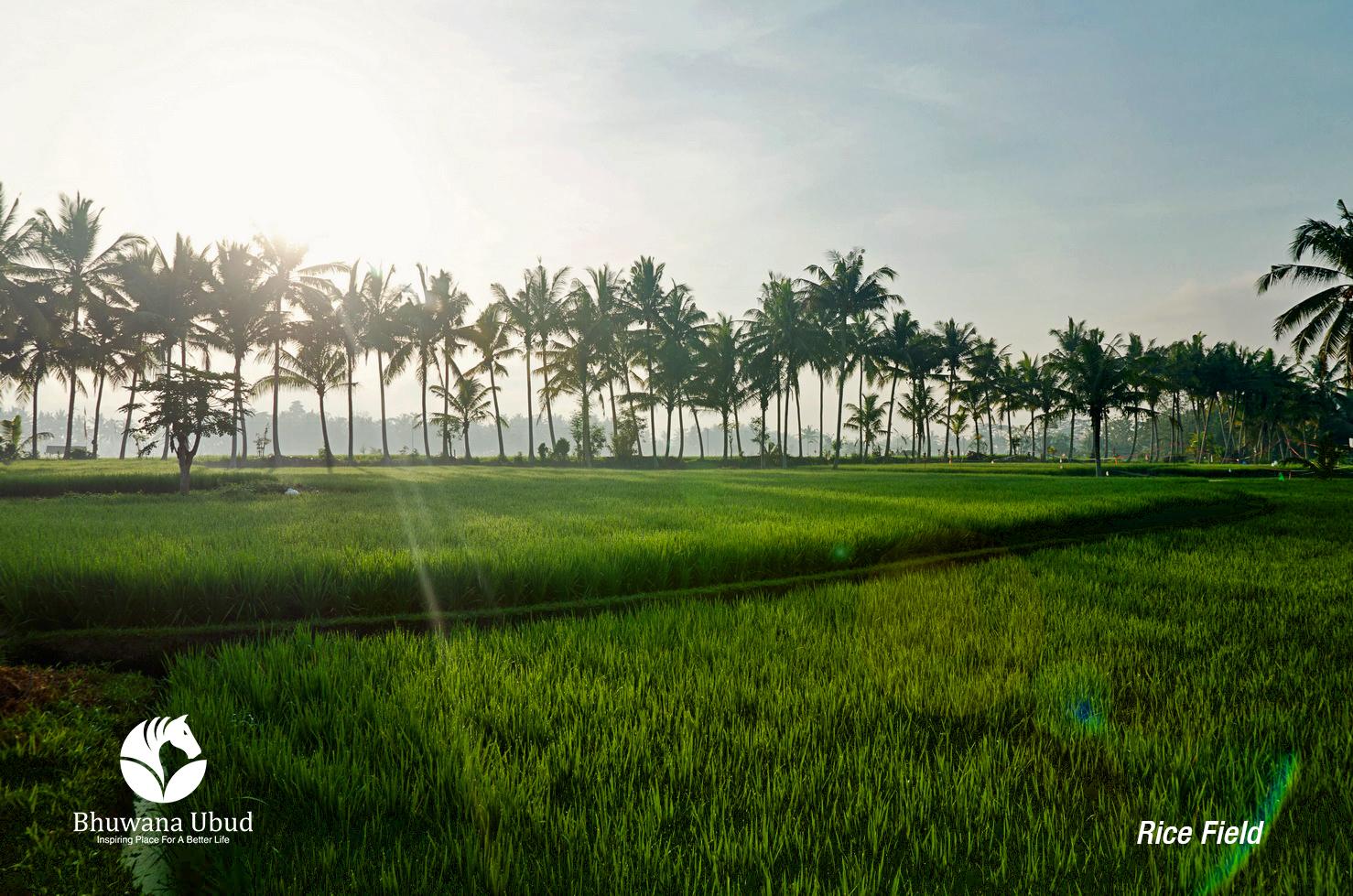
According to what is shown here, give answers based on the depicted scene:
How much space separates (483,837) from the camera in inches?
68.1

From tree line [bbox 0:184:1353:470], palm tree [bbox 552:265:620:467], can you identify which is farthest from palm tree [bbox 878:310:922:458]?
palm tree [bbox 552:265:620:467]

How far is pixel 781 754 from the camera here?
7.36 feet

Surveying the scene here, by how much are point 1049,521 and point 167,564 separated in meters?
10.5

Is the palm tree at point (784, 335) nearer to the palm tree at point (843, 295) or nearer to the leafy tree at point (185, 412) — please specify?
the palm tree at point (843, 295)

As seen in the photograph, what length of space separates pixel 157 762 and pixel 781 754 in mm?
2298

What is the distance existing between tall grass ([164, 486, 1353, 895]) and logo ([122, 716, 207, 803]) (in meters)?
0.07

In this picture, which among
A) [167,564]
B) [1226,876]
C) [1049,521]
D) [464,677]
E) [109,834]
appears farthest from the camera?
[1049,521]

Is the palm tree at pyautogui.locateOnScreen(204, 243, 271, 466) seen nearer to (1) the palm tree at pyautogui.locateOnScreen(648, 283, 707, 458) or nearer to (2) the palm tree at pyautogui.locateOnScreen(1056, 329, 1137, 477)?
(1) the palm tree at pyautogui.locateOnScreen(648, 283, 707, 458)

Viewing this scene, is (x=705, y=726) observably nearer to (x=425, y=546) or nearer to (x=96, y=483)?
(x=425, y=546)

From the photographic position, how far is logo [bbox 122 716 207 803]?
210cm

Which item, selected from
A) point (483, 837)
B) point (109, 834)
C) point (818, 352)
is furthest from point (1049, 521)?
point (818, 352)

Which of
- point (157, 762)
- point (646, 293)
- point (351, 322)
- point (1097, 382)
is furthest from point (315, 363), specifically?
point (1097, 382)

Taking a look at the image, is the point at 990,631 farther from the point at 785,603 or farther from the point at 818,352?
the point at 818,352

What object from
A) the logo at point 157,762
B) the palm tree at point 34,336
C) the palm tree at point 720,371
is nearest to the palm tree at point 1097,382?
the palm tree at point 720,371
